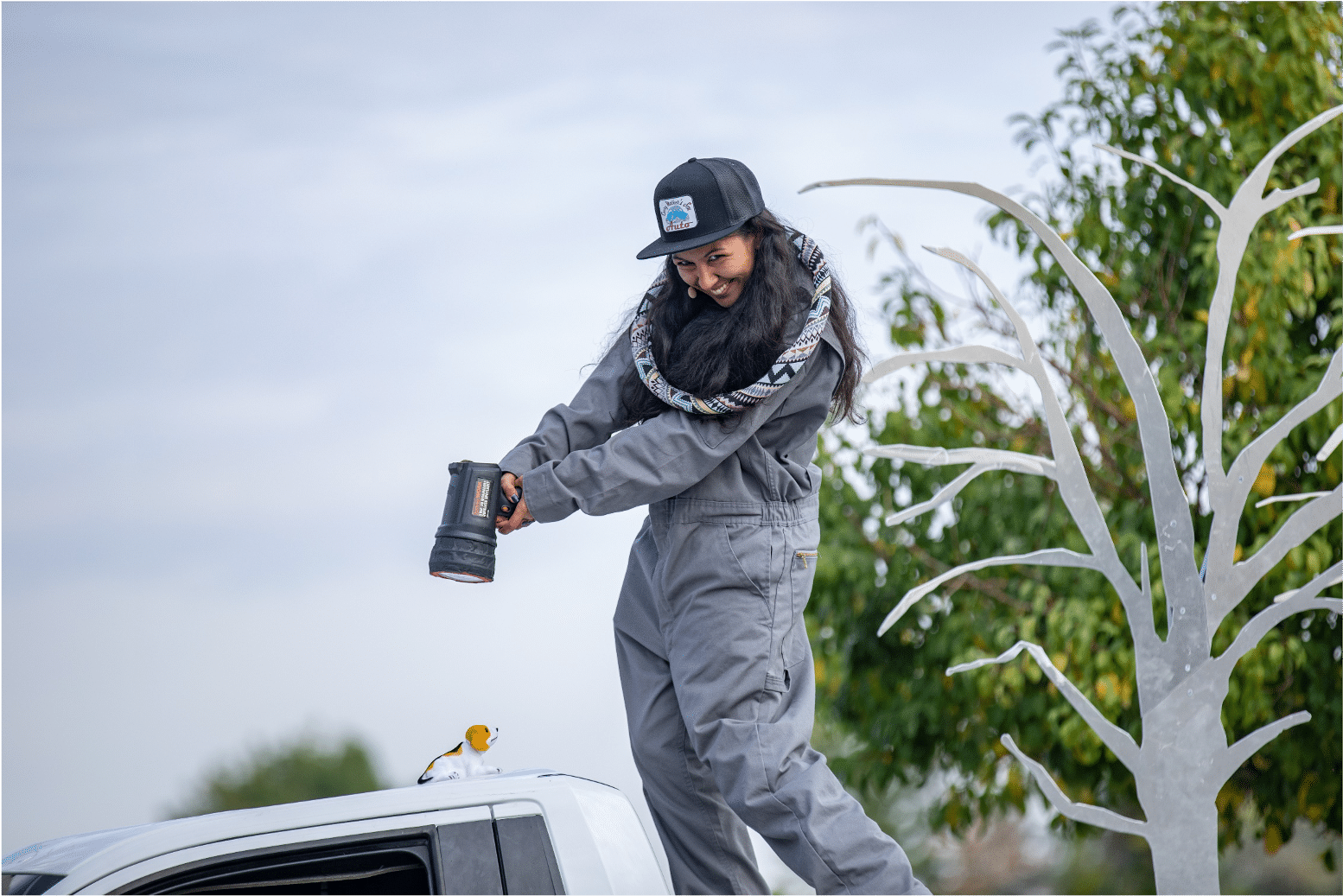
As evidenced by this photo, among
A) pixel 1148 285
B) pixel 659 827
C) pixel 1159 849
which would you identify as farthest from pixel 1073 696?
pixel 1148 285

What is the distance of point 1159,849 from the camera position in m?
3.09

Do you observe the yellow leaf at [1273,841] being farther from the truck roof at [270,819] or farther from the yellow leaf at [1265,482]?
the truck roof at [270,819]

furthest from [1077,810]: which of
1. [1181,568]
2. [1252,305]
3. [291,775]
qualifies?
[291,775]

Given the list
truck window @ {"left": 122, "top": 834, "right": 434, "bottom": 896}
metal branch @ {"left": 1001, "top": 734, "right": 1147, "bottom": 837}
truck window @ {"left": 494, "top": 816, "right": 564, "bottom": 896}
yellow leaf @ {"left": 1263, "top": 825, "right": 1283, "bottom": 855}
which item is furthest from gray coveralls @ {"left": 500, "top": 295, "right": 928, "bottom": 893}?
yellow leaf @ {"left": 1263, "top": 825, "right": 1283, "bottom": 855}

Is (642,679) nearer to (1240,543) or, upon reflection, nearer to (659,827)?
(659,827)

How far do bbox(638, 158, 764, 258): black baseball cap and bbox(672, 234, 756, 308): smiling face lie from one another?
0.04 meters

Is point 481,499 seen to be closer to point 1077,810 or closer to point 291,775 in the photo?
point 1077,810

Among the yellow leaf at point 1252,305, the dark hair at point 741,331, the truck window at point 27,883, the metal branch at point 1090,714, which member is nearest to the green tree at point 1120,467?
the yellow leaf at point 1252,305

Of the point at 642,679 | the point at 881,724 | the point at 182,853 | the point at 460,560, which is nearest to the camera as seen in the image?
the point at 182,853

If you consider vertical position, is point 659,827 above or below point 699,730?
below

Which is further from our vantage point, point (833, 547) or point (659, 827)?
point (833, 547)

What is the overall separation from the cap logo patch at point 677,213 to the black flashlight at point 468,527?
2.06 ft

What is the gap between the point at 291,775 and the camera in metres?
27.6

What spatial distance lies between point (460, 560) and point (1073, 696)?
200cm
